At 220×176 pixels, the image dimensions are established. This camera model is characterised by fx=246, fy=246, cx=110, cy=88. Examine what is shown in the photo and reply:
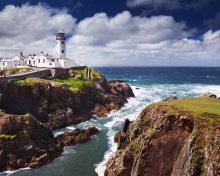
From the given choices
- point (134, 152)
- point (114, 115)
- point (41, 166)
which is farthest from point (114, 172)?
point (114, 115)

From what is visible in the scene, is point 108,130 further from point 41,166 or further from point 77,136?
point 41,166

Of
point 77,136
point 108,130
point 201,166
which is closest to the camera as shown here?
point 201,166

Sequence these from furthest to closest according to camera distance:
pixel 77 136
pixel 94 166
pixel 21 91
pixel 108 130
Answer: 1. pixel 21 91
2. pixel 108 130
3. pixel 77 136
4. pixel 94 166

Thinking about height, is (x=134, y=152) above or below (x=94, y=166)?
above

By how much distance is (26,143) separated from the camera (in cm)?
3450

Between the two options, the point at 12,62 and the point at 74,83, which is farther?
the point at 12,62

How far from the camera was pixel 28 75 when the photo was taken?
2291 inches

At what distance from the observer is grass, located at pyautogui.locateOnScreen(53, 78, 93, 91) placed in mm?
60394

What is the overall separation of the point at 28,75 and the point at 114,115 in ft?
73.6

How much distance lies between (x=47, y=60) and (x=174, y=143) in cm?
6062

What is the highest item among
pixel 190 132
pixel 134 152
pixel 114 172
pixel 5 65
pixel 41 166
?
pixel 5 65

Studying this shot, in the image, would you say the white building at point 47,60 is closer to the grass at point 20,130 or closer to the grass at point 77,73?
the grass at point 77,73

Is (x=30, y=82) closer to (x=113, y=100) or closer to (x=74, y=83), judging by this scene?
(x=74, y=83)

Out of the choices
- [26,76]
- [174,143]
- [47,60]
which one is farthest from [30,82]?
[174,143]
